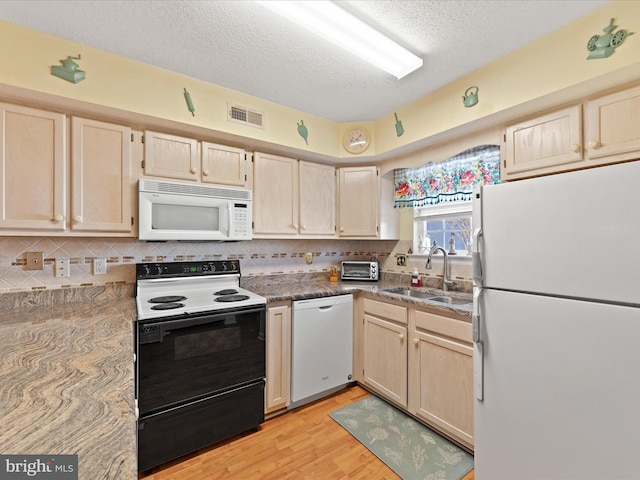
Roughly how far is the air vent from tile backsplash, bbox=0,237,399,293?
3.30 ft

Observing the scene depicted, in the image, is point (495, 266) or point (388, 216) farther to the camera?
point (388, 216)

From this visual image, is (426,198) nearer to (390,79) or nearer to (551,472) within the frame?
(390,79)

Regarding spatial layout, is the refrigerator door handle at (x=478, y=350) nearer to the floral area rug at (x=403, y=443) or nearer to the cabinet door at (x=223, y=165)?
the floral area rug at (x=403, y=443)

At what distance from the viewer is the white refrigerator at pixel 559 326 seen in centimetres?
105

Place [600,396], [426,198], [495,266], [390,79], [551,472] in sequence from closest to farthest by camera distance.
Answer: [600,396]
[551,472]
[495,266]
[390,79]
[426,198]

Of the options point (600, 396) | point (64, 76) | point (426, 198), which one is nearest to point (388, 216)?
point (426, 198)

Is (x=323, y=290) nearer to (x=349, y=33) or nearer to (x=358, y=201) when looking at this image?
(x=358, y=201)

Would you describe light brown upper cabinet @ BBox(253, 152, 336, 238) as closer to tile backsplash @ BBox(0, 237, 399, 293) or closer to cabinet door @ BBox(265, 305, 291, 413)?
tile backsplash @ BBox(0, 237, 399, 293)

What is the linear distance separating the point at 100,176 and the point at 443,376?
2524mm

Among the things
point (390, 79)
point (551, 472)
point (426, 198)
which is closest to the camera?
point (551, 472)

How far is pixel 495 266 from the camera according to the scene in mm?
1411

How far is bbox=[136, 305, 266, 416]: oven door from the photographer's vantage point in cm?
161

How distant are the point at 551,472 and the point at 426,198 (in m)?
1.97

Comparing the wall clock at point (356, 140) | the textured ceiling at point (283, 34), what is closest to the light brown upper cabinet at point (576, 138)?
the textured ceiling at point (283, 34)
